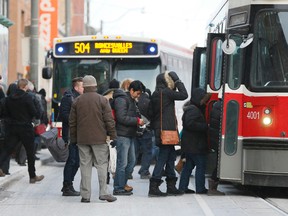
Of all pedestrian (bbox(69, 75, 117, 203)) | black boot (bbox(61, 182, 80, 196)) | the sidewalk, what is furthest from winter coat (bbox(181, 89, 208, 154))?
the sidewalk

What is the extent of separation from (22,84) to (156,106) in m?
3.25

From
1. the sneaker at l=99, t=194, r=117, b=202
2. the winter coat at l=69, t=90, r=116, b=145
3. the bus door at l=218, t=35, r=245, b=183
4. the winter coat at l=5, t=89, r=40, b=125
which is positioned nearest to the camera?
the winter coat at l=69, t=90, r=116, b=145

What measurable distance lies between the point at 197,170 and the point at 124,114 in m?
1.45

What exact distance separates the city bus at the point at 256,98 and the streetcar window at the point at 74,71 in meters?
7.30

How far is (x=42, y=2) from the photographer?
4062cm

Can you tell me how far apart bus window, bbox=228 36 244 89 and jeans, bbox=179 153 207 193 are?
1.29 m

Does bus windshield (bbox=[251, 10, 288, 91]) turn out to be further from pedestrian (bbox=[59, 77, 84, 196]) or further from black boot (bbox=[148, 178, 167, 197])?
pedestrian (bbox=[59, 77, 84, 196])

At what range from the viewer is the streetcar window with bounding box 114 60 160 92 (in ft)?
65.0

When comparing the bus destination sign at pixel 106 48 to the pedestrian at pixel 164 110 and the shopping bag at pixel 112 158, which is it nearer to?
the pedestrian at pixel 164 110

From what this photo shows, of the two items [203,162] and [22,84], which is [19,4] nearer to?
[22,84]

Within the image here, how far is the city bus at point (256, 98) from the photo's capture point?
40.7ft

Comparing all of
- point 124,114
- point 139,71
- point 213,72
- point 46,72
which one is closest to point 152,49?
point 139,71

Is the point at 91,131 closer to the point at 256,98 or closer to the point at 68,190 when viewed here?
the point at 68,190

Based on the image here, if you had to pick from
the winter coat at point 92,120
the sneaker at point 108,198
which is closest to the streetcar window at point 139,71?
A: the winter coat at point 92,120
